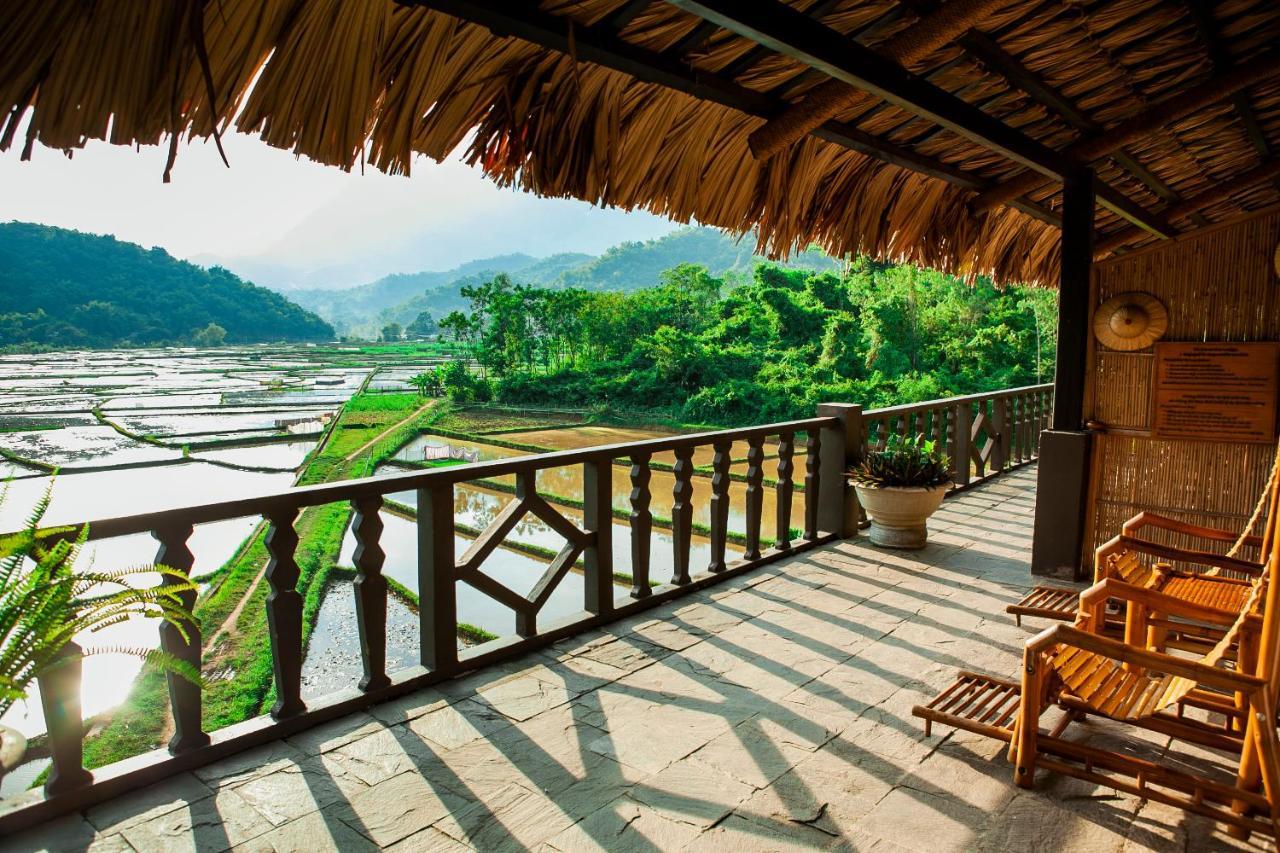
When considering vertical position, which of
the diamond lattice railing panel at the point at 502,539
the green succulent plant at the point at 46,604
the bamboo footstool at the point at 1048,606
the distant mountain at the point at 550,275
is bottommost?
the bamboo footstool at the point at 1048,606

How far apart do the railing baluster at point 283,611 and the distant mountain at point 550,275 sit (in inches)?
1859

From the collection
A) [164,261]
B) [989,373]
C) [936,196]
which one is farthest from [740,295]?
[164,261]

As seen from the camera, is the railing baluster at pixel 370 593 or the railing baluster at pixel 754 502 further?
the railing baluster at pixel 754 502

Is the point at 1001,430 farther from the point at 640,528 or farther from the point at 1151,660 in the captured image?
the point at 1151,660

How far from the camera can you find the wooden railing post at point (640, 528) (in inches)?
138

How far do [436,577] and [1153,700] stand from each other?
2.17m

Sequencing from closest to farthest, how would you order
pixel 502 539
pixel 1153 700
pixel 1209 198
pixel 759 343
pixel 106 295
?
pixel 1153 700 → pixel 502 539 → pixel 1209 198 → pixel 759 343 → pixel 106 295

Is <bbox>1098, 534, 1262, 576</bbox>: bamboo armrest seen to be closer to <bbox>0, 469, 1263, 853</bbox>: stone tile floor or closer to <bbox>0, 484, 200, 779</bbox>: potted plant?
<bbox>0, 469, 1263, 853</bbox>: stone tile floor

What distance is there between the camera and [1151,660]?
1798 mm

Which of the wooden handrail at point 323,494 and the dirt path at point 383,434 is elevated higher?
the wooden handrail at point 323,494

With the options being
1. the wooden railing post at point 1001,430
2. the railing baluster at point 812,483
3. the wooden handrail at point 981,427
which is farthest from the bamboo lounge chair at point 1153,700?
the wooden railing post at point 1001,430

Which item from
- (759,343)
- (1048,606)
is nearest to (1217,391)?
(1048,606)

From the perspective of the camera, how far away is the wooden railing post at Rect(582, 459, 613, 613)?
10.8 ft

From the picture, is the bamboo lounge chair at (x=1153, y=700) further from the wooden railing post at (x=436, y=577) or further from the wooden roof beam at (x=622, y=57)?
the wooden roof beam at (x=622, y=57)
